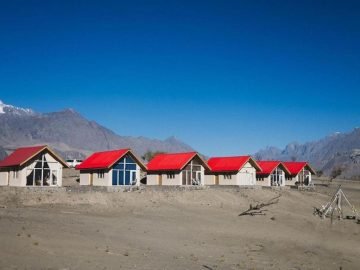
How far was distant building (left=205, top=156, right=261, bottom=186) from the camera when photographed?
59.4 meters

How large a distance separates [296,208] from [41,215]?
2945 centimetres

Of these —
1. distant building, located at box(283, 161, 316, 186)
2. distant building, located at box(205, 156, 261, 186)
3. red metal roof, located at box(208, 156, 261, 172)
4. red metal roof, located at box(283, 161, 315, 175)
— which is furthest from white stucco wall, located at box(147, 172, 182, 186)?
red metal roof, located at box(283, 161, 315, 175)

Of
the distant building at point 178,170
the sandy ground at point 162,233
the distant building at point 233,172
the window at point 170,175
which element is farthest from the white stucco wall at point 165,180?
the distant building at point 233,172

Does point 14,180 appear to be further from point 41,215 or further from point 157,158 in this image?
point 157,158

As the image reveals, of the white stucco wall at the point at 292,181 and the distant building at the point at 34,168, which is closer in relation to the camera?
the distant building at the point at 34,168

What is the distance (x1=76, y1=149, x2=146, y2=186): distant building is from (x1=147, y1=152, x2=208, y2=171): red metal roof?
4133mm

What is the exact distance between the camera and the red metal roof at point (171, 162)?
53.3 m

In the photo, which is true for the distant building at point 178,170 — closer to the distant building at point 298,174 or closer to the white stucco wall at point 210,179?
the white stucco wall at point 210,179

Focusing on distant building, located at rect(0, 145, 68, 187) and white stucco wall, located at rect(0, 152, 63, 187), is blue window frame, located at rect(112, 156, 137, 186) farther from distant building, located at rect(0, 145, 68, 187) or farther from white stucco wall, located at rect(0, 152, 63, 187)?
white stucco wall, located at rect(0, 152, 63, 187)

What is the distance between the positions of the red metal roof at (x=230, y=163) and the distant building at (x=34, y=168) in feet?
76.2

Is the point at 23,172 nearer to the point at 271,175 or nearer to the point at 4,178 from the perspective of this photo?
the point at 4,178

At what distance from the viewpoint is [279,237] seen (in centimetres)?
3028

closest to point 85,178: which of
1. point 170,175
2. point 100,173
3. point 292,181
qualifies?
point 100,173

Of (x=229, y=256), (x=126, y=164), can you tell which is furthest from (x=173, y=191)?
(x=229, y=256)
